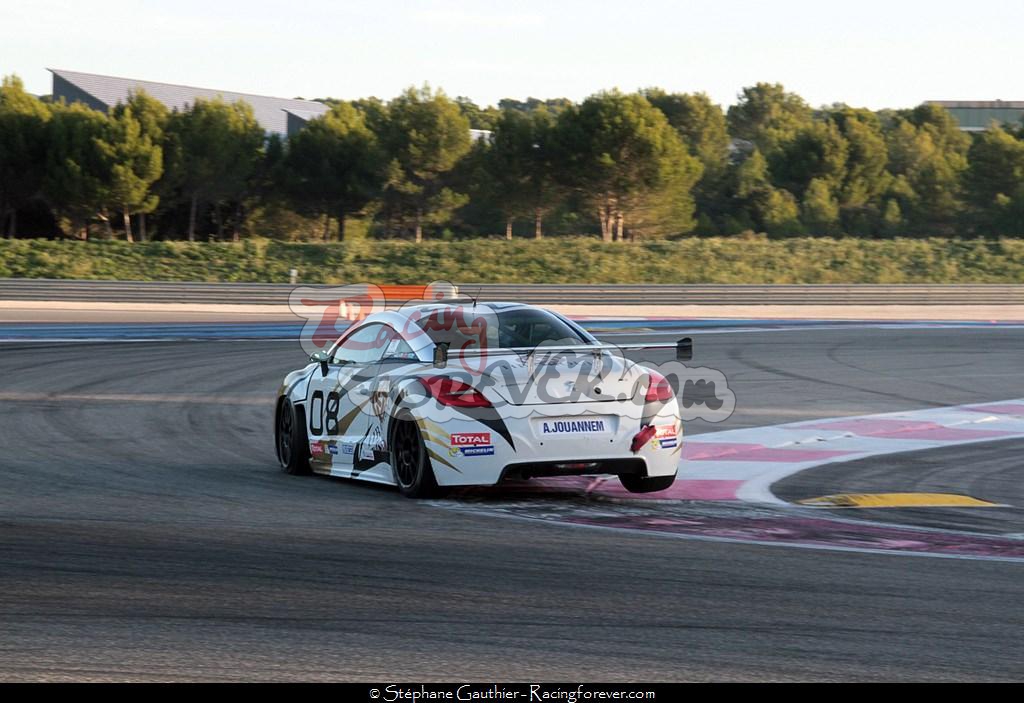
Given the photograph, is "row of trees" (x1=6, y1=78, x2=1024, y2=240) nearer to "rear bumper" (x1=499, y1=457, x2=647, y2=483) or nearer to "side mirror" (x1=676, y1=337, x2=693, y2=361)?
"side mirror" (x1=676, y1=337, x2=693, y2=361)

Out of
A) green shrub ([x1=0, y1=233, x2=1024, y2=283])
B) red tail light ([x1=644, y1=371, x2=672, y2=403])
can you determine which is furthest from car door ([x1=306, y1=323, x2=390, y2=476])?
green shrub ([x1=0, y1=233, x2=1024, y2=283])

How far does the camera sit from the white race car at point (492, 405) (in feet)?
28.7

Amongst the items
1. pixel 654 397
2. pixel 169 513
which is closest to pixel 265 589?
pixel 169 513

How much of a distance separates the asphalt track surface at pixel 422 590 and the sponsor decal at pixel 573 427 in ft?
2.56

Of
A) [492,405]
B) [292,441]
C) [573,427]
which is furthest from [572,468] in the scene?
[292,441]

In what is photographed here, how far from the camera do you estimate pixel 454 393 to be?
28.9ft

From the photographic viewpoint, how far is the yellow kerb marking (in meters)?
9.02

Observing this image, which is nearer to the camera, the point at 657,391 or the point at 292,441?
the point at 657,391

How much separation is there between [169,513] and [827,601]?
4.03 m

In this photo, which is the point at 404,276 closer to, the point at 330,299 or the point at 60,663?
the point at 330,299

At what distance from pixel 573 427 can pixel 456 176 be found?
60.7m

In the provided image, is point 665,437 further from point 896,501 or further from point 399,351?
point 399,351

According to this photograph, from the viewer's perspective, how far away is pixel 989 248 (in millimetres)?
53812

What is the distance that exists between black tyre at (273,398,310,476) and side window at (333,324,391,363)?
0.61 meters
